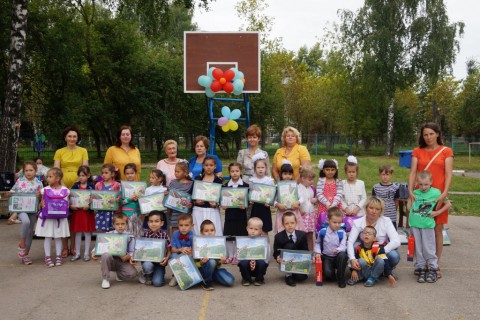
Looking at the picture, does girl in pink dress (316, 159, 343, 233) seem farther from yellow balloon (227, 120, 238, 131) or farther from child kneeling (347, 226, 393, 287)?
yellow balloon (227, 120, 238, 131)

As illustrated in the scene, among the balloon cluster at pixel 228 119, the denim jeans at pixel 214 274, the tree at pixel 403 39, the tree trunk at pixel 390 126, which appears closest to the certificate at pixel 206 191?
the denim jeans at pixel 214 274

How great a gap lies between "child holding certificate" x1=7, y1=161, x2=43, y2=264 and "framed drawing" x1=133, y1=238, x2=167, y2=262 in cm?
202

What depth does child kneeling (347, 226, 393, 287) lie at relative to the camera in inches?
217

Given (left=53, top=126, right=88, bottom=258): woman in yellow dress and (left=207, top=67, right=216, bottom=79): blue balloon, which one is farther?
(left=207, top=67, right=216, bottom=79): blue balloon

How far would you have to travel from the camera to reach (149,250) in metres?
5.46

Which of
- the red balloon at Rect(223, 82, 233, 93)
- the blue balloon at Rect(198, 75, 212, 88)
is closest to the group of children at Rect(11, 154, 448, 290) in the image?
the red balloon at Rect(223, 82, 233, 93)

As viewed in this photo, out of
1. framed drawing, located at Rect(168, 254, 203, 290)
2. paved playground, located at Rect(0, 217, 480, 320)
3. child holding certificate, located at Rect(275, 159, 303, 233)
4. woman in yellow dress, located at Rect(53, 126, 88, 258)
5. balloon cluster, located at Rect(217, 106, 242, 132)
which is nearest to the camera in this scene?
A: paved playground, located at Rect(0, 217, 480, 320)

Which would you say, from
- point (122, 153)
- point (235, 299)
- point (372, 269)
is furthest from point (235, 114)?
point (235, 299)

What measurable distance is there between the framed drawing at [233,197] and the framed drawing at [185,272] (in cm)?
110

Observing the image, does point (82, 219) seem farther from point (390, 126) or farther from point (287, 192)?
point (390, 126)

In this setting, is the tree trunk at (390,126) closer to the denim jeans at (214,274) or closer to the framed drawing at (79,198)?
the framed drawing at (79,198)

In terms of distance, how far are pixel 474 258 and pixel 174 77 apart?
24.3 metres

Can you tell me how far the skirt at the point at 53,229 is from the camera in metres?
6.42

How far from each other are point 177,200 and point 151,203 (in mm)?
337
